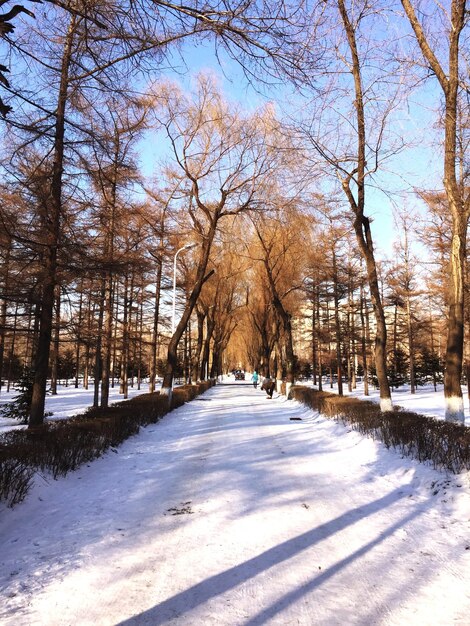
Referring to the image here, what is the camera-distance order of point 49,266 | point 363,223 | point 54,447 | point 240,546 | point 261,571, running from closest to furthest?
point 261,571
point 240,546
point 54,447
point 49,266
point 363,223

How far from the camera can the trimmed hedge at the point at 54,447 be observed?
17.9ft

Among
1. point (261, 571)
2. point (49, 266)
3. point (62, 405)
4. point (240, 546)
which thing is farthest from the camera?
point (62, 405)

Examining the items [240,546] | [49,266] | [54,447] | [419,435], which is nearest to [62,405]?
[49,266]

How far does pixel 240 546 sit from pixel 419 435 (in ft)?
14.6

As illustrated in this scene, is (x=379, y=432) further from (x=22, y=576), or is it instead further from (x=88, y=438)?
(x=22, y=576)

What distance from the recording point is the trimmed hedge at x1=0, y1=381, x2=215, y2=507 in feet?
17.9

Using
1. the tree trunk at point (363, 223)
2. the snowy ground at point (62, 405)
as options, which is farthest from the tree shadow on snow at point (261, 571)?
the snowy ground at point (62, 405)

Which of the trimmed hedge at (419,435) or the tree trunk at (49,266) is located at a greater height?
the tree trunk at (49,266)

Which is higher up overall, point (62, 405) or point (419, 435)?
point (419, 435)

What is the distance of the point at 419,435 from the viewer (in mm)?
7586

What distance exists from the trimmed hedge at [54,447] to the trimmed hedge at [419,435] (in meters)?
5.54

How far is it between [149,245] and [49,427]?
32.0ft

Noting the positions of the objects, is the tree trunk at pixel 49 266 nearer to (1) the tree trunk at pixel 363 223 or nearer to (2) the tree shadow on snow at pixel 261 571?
(2) the tree shadow on snow at pixel 261 571

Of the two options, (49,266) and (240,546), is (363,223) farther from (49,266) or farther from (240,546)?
(240,546)
